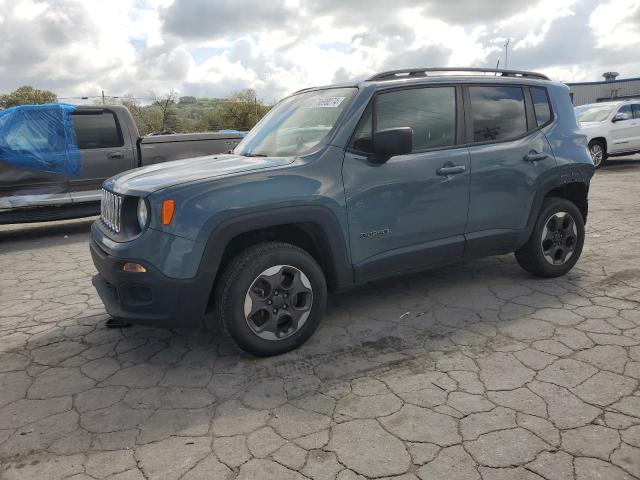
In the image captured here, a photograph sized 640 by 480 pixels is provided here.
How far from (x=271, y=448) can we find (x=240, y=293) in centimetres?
97

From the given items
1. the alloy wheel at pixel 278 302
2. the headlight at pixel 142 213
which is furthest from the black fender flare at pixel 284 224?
the headlight at pixel 142 213

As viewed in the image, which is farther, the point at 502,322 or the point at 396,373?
the point at 502,322

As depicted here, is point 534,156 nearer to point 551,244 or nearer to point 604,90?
point 551,244

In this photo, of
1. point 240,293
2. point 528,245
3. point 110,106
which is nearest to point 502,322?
point 528,245

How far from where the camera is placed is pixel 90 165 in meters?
7.65

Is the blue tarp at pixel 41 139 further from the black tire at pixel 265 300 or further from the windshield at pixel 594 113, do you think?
the windshield at pixel 594 113

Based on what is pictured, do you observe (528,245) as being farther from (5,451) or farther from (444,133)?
(5,451)

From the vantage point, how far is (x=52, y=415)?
2.75 m

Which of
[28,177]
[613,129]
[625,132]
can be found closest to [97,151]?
[28,177]

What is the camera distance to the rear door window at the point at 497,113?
13.2ft

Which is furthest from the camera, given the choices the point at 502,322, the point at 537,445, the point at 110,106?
the point at 110,106

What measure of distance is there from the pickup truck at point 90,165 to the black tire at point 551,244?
5.49m

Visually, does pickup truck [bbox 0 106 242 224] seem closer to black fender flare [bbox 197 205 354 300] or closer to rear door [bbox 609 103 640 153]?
black fender flare [bbox 197 205 354 300]

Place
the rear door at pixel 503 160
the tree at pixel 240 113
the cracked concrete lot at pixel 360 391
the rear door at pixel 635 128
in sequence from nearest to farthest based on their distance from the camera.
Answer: the cracked concrete lot at pixel 360 391 < the rear door at pixel 503 160 < the rear door at pixel 635 128 < the tree at pixel 240 113
